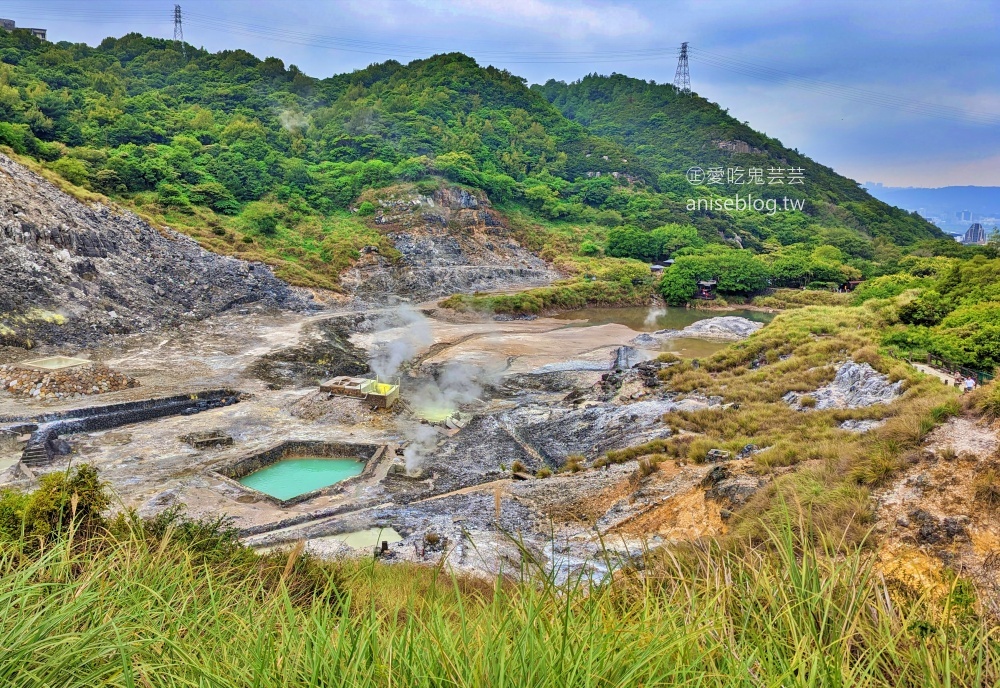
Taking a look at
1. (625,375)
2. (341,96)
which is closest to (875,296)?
(625,375)

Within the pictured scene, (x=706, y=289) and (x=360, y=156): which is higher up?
(x=360, y=156)

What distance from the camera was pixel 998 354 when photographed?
13094mm

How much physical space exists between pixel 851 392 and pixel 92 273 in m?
30.2

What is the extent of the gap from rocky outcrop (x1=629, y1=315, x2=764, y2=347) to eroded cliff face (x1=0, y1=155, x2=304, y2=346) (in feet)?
68.6

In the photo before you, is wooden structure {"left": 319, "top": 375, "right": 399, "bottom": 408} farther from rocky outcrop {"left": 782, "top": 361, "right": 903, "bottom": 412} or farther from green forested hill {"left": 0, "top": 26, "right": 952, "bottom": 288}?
green forested hill {"left": 0, "top": 26, "right": 952, "bottom": 288}

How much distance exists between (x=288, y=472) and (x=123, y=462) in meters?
3.63

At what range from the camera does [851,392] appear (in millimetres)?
13617

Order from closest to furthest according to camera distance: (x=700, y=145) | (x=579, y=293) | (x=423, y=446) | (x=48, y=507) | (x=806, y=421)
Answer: (x=48, y=507) < (x=806, y=421) < (x=423, y=446) < (x=579, y=293) < (x=700, y=145)

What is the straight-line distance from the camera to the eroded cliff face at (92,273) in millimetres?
22578

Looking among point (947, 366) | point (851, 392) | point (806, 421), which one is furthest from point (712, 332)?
point (806, 421)

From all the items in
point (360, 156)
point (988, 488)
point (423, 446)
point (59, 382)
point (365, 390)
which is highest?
point (360, 156)

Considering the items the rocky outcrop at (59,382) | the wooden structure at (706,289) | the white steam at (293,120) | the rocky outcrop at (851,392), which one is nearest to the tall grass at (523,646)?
the rocky outcrop at (851,392)

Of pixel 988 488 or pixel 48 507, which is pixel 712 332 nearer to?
pixel 988 488

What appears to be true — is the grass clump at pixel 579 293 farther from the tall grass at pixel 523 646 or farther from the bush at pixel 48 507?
the tall grass at pixel 523 646
